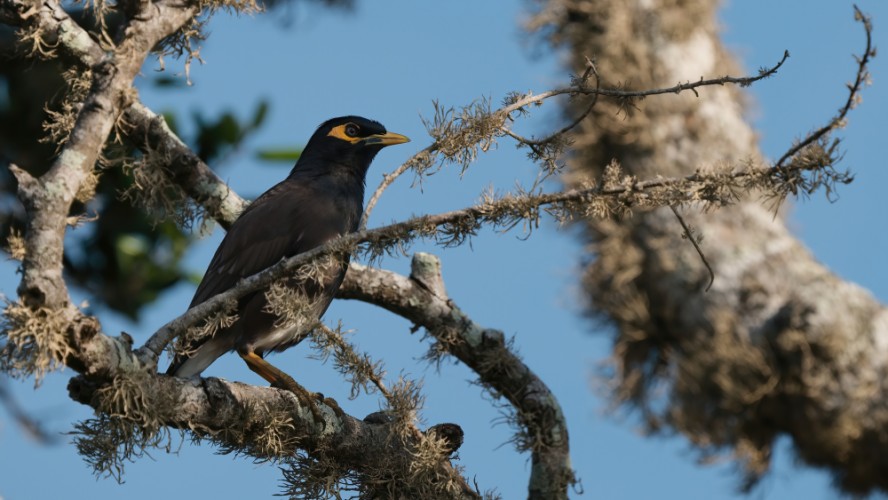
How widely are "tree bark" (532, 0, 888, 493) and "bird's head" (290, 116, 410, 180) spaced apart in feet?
12.9

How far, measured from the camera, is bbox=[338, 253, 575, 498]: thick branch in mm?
4758

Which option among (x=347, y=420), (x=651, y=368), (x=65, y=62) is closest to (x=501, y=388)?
(x=347, y=420)

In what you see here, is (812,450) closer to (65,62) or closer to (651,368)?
(651,368)

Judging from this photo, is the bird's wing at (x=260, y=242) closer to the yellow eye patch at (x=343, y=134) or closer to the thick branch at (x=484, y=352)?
the thick branch at (x=484, y=352)

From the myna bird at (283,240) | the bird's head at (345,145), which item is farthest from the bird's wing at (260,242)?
the bird's head at (345,145)

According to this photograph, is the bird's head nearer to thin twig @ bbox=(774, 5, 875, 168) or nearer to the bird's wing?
the bird's wing

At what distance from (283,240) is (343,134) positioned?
98 centimetres

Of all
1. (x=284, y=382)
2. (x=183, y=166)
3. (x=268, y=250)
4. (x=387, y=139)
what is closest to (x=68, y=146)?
(x=284, y=382)

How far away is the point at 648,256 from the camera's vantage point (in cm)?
972

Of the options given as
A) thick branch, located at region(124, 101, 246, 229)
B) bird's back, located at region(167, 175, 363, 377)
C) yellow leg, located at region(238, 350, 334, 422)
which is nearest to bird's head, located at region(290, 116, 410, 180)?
bird's back, located at region(167, 175, 363, 377)

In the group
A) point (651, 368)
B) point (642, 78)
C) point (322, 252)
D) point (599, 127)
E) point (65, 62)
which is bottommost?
point (322, 252)

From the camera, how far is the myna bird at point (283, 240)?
14.3 feet

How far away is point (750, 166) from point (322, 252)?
4.47ft

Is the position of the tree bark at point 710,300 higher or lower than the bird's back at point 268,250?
higher
